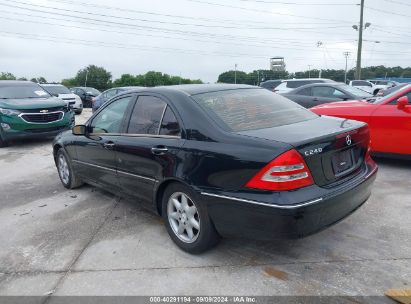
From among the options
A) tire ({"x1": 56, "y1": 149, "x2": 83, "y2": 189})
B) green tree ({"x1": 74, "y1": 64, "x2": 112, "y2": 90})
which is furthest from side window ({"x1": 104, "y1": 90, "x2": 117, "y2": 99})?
green tree ({"x1": 74, "y1": 64, "x2": 112, "y2": 90})

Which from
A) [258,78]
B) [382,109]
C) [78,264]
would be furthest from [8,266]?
[258,78]

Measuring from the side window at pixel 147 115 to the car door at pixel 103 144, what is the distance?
19 centimetres

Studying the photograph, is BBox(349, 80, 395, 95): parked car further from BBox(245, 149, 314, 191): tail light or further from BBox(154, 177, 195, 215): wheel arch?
BBox(245, 149, 314, 191): tail light

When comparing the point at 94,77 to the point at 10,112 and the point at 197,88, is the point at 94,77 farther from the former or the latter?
the point at 197,88

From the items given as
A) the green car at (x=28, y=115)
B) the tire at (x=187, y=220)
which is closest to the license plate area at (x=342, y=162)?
the tire at (x=187, y=220)

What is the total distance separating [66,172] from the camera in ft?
18.3

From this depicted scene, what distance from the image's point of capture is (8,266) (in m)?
3.41

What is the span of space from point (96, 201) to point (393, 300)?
3.72 metres

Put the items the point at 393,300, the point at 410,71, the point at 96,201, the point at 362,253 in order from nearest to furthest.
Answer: the point at 393,300 → the point at 362,253 → the point at 96,201 → the point at 410,71

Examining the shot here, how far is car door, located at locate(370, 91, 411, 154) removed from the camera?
5691 mm

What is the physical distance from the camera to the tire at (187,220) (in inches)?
125

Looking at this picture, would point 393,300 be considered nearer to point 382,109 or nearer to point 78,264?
point 78,264

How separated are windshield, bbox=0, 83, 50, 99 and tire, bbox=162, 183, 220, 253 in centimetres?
807

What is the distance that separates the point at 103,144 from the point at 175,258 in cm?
172
